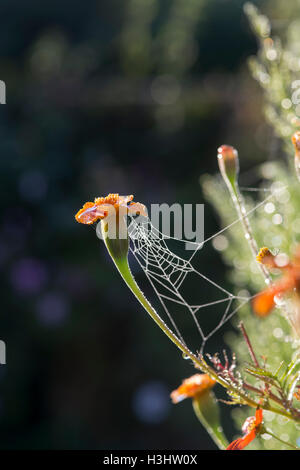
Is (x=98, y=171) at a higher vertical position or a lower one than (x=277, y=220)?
higher

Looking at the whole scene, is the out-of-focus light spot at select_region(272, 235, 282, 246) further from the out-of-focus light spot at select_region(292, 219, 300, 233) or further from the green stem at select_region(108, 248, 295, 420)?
the green stem at select_region(108, 248, 295, 420)

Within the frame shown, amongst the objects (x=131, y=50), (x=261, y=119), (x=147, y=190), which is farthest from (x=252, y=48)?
(x=147, y=190)

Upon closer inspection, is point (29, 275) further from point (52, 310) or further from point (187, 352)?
point (187, 352)

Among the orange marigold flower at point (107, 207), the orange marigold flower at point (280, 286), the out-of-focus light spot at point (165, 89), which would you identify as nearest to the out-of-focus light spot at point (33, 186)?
the out-of-focus light spot at point (165, 89)

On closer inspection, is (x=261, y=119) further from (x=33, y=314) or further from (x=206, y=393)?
(x=206, y=393)

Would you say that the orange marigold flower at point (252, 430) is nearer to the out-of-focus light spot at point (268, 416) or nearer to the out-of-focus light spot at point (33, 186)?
the out-of-focus light spot at point (268, 416)

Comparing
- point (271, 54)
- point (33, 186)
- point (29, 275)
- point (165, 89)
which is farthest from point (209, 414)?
point (165, 89)
